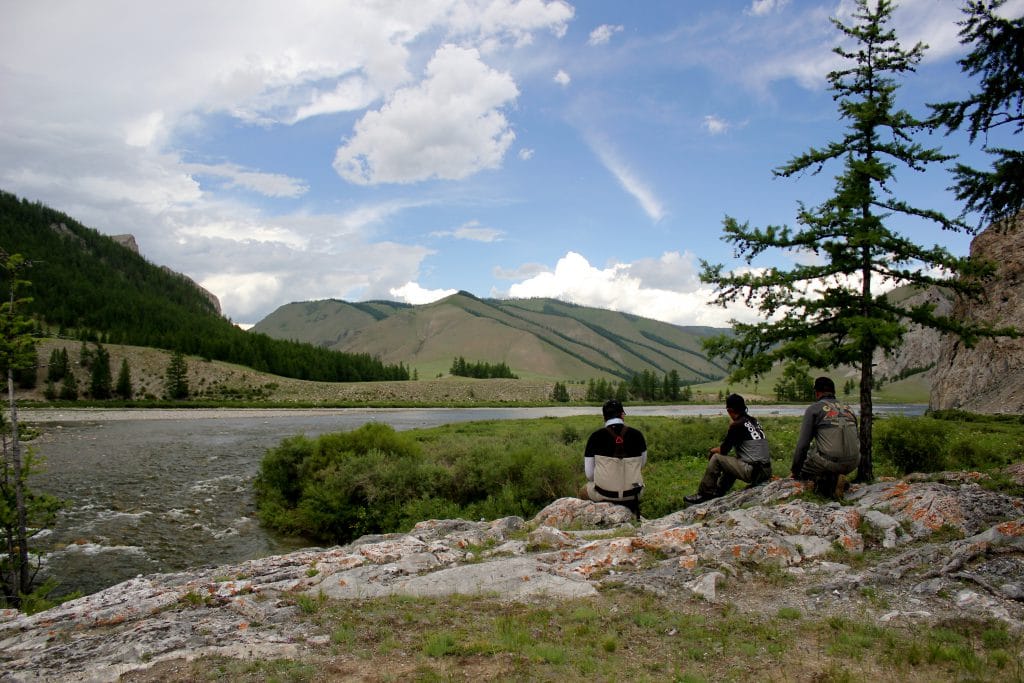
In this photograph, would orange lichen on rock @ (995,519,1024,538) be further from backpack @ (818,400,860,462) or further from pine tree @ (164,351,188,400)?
pine tree @ (164,351,188,400)

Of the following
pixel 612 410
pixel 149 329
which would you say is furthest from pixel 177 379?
pixel 612 410

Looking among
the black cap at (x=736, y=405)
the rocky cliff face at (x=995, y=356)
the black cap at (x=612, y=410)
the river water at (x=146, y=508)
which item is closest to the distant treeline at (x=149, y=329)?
the river water at (x=146, y=508)

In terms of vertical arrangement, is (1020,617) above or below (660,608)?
above

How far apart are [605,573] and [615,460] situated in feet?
9.88

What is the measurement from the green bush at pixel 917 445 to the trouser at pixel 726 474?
28.8 ft

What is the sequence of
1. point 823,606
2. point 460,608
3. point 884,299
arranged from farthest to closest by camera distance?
point 884,299 < point 460,608 < point 823,606

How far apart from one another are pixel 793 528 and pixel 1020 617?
3.81 meters

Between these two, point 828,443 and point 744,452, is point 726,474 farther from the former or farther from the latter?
point 828,443

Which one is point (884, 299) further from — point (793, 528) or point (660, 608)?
point (660, 608)

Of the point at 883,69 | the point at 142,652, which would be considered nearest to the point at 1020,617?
the point at 142,652

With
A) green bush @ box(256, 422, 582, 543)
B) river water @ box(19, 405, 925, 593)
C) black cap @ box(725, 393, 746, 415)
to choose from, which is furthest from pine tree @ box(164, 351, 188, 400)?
black cap @ box(725, 393, 746, 415)

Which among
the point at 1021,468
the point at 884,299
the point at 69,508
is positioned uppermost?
the point at 884,299

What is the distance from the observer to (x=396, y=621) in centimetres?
795

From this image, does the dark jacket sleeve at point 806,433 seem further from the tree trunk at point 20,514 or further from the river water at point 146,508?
the tree trunk at point 20,514
